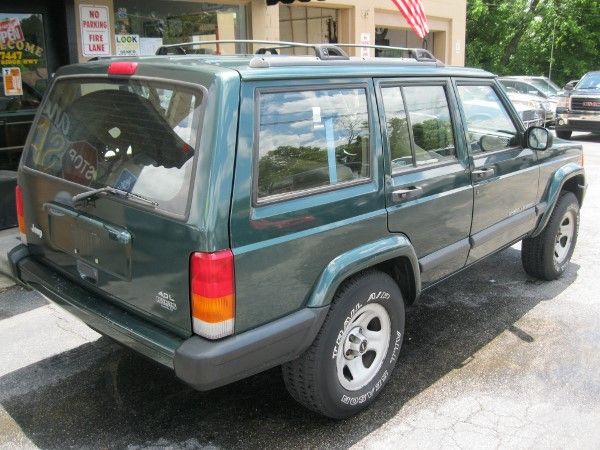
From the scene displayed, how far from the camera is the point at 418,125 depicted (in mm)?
3525

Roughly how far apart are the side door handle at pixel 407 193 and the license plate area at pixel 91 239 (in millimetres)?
1398

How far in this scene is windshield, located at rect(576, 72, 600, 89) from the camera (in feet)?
51.7

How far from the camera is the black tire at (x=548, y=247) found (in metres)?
5.02

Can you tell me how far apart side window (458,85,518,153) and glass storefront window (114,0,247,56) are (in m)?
4.41

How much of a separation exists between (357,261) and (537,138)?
87.2 inches

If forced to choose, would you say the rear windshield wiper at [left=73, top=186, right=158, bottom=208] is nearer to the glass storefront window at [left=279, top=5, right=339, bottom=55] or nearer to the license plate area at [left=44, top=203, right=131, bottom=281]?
the license plate area at [left=44, top=203, right=131, bottom=281]

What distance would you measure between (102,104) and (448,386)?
8.09 feet

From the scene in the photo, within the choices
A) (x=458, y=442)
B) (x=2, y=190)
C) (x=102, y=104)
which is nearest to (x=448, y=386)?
(x=458, y=442)

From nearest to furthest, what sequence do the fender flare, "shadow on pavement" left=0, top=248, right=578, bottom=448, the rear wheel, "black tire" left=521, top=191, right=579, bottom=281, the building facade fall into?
"shadow on pavement" left=0, top=248, right=578, bottom=448
the fender flare
"black tire" left=521, top=191, right=579, bottom=281
the building facade
the rear wheel

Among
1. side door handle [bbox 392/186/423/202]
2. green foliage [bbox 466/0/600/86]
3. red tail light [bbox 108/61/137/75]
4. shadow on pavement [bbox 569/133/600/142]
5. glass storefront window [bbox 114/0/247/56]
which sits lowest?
shadow on pavement [bbox 569/133/600/142]

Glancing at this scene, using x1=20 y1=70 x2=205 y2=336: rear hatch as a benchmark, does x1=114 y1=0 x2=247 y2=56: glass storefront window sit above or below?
above

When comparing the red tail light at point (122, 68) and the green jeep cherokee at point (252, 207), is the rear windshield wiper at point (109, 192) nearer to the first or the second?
the green jeep cherokee at point (252, 207)

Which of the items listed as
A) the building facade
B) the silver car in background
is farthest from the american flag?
the silver car in background

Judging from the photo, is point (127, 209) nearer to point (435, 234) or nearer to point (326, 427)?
point (326, 427)
